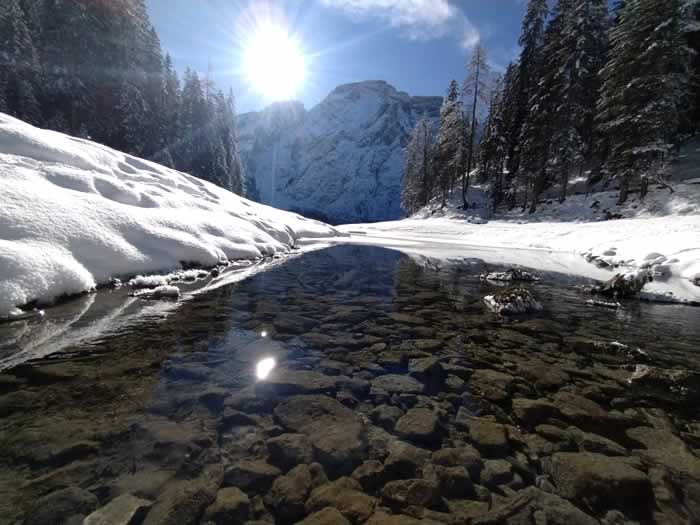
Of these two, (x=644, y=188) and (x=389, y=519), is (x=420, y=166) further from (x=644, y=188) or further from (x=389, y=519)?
(x=389, y=519)

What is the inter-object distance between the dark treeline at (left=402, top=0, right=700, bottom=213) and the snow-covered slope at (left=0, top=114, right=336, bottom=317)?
26.4 m

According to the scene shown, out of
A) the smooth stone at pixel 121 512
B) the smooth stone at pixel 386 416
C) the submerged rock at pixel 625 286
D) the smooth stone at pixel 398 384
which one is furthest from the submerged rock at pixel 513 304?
the smooth stone at pixel 121 512

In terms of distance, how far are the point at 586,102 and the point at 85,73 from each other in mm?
56120

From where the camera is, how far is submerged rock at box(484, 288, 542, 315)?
24.2 feet

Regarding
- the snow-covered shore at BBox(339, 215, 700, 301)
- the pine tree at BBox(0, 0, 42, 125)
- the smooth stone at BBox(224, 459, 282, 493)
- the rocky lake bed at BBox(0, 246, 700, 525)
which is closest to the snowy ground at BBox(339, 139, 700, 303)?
the snow-covered shore at BBox(339, 215, 700, 301)

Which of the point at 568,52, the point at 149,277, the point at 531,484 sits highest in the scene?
the point at 568,52

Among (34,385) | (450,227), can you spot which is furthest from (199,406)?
(450,227)

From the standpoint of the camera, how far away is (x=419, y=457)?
2.95 m

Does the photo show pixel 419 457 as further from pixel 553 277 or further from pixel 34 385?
pixel 553 277

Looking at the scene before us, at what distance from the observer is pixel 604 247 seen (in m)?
15.8

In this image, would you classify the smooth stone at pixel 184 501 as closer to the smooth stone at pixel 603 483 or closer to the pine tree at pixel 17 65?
the smooth stone at pixel 603 483

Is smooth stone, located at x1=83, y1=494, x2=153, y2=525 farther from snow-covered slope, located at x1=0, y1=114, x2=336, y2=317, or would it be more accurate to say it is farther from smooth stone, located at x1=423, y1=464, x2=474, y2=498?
snow-covered slope, located at x1=0, y1=114, x2=336, y2=317

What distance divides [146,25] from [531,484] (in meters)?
63.8

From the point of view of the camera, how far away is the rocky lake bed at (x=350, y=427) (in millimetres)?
2436
